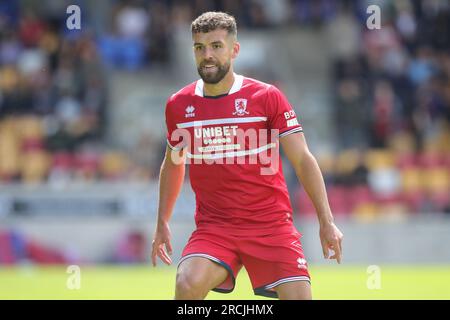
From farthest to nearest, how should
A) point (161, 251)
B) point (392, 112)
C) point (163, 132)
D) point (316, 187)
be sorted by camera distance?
point (163, 132), point (392, 112), point (161, 251), point (316, 187)

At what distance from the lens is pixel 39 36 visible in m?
22.6

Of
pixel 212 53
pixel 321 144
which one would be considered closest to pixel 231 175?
pixel 212 53

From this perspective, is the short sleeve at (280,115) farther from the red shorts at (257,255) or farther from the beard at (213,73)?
the red shorts at (257,255)

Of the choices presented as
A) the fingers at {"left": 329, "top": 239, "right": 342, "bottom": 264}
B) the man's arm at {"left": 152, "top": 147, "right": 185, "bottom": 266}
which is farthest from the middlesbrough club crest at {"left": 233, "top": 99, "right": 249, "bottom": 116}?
the fingers at {"left": 329, "top": 239, "right": 342, "bottom": 264}

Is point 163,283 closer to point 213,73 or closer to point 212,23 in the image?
point 213,73

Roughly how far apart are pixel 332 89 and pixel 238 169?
612 inches

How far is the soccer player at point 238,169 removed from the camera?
22.4 ft

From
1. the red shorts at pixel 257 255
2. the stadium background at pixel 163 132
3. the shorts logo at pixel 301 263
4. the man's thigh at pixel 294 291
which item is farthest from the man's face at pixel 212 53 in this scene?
the stadium background at pixel 163 132

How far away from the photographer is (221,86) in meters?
7.07

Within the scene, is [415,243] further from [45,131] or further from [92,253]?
[45,131]

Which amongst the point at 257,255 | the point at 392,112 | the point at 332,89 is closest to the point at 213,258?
the point at 257,255

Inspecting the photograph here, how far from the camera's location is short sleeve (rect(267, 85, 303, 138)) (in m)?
6.90

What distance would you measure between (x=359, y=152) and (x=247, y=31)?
5034mm

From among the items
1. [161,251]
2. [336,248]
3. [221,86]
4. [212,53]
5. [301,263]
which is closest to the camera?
[336,248]
